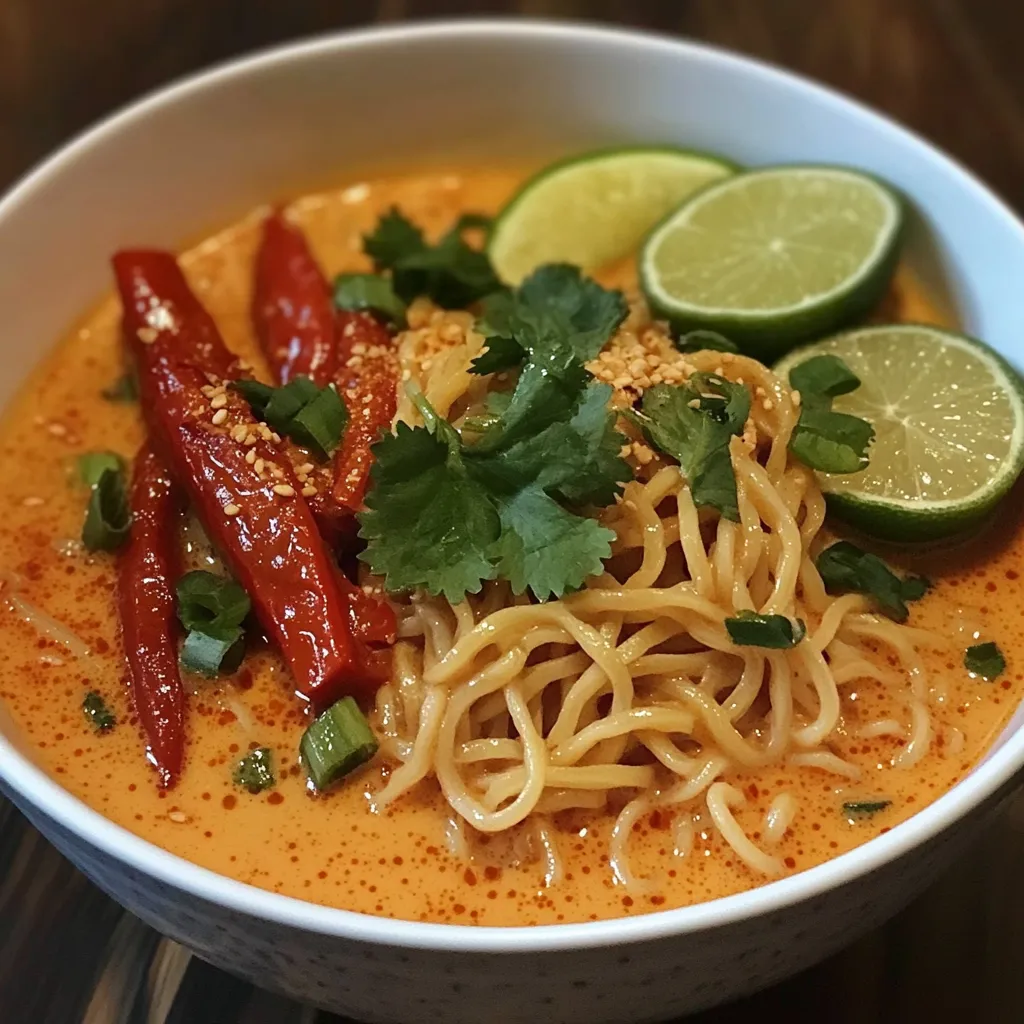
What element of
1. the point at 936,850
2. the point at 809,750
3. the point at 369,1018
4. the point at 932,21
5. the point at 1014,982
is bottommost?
the point at 1014,982

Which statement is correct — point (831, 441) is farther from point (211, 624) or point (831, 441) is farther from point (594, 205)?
point (211, 624)

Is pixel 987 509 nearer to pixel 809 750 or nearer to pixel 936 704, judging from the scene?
pixel 936 704

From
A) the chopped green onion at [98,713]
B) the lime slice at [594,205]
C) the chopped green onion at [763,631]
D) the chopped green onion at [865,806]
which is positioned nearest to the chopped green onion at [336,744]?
the chopped green onion at [98,713]

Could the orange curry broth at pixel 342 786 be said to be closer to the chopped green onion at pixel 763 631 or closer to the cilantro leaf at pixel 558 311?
the chopped green onion at pixel 763 631

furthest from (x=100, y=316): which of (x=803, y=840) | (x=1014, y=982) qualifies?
(x=1014, y=982)

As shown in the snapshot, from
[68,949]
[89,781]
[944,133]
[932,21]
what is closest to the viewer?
[89,781]

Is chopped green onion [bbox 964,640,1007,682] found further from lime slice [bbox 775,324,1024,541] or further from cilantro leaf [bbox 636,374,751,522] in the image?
cilantro leaf [bbox 636,374,751,522]

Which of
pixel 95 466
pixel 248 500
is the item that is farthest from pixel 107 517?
pixel 248 500

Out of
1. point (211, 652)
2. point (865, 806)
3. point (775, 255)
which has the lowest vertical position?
point (865, 806)
